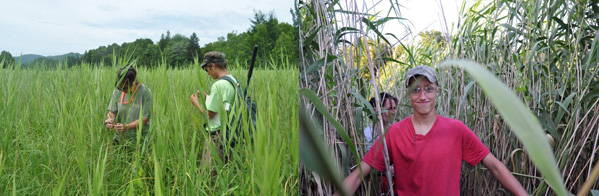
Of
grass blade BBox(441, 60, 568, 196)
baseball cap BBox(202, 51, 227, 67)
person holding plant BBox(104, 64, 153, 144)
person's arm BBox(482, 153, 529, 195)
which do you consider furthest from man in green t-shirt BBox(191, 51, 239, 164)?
grass blade BBox(441, 60, 568, 196)

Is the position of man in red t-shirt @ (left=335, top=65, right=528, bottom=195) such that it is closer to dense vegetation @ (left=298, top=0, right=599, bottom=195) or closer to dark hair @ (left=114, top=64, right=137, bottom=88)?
dense vegetation @ (left=298, top=0, right=599, bottom=195)

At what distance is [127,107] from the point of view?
85 cm

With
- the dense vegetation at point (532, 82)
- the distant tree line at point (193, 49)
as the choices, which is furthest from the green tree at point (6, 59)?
the dense vegetation at point (532, 82)

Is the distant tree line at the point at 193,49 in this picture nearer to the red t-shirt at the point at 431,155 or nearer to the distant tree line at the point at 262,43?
the distant tree line at the point at 262,43

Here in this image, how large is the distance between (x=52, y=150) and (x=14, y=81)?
0.32 meters

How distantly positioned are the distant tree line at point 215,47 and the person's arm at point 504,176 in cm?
49

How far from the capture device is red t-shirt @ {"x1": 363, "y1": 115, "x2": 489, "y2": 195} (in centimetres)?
93

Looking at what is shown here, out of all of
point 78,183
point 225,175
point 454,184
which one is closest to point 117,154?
point 78,183

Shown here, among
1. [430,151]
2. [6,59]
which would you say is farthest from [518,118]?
[6,59]

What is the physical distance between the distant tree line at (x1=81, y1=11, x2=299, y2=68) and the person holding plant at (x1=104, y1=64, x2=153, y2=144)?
0.26 ft

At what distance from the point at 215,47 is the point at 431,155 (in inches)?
22.7

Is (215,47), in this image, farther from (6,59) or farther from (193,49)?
(6,59)

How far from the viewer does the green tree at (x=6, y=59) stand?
991 mm

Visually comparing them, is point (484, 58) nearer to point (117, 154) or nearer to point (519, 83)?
point (519, 83)
